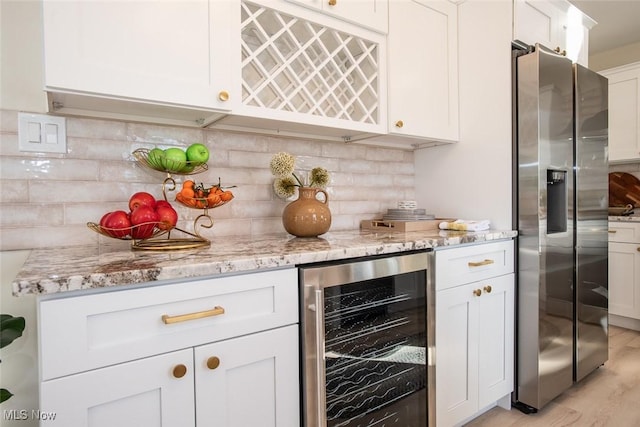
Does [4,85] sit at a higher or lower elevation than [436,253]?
higher

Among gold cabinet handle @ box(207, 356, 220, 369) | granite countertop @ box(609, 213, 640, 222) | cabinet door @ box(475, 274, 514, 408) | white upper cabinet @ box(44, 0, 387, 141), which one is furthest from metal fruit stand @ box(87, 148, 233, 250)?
granite countertop @ box(609, 213, 640, 222)

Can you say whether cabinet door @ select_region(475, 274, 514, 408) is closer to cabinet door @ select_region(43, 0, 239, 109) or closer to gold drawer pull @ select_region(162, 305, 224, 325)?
gold drawer pull @ select_region(162, 305, 224, 325)

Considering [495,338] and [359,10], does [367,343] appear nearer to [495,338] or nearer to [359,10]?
[495,338]

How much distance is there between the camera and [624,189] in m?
3.40

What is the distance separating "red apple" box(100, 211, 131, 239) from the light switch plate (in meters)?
0.39

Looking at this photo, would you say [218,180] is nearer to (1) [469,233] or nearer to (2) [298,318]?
(2) [298,318]

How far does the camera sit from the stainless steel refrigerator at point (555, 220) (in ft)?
5.99

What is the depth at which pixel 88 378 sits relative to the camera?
0.84 meters

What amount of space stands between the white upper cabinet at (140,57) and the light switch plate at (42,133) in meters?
0.07

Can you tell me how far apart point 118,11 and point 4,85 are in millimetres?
482

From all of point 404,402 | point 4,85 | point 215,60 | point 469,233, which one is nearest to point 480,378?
point 404,402

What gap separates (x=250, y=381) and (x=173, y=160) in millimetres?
798

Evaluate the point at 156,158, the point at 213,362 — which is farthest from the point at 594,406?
the point at 156,158

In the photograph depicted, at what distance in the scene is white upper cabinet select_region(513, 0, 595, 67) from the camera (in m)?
1.96
